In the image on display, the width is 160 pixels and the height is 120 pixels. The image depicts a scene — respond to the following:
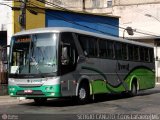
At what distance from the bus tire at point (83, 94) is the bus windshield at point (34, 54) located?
6.97 ft

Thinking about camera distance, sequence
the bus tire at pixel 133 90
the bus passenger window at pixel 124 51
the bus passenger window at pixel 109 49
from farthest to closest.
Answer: the bus tire at pixel 133 90
the bus passenger window at pixel 124 51
the bus passenger window at pixel 109 49

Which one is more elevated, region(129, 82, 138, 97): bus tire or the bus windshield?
the bus windshield

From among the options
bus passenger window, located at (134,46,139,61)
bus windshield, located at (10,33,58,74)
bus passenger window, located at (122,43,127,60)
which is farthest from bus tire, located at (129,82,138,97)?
bus windshield, located at (10,33,58,74)

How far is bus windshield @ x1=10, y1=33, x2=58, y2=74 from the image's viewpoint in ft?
58.3

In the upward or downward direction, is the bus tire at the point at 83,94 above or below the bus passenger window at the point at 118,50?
below

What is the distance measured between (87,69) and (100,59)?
1463mm

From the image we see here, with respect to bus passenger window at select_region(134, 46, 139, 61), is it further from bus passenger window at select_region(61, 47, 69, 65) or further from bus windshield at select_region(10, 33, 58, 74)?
bus windshield at select_region(10, 33, 58, 74)

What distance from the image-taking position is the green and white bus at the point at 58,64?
17.7 metres

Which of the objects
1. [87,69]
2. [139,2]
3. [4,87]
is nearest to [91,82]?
[87,69]

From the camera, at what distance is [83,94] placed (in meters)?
19.3

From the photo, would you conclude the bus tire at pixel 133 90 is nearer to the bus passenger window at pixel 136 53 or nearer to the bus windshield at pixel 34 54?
the bus passenger window at pixel 136 53

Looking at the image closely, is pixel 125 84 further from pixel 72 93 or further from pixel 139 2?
pixel 139 2

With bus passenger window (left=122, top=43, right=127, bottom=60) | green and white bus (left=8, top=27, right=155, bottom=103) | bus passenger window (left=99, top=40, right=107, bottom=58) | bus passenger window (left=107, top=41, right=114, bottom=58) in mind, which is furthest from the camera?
bus passenger window (left=122, top=43, right=127, bottom=60)

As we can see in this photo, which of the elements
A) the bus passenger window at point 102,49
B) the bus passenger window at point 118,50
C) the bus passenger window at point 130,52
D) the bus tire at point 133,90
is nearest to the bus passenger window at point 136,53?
the bus passenger window at point 130,52
